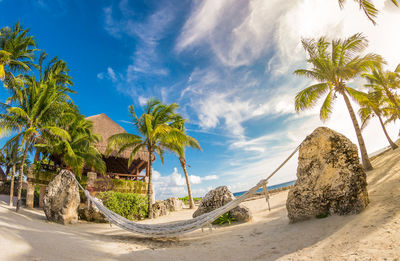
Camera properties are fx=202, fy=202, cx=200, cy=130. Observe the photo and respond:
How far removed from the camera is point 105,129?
44.8 feet

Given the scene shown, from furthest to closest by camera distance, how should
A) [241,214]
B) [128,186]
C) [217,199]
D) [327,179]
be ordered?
1. [128,186]
2. [217,199]
3. [241,214]
4. [327,179]

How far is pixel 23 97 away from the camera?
7.64 meters

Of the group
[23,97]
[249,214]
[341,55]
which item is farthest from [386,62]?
[23,97]

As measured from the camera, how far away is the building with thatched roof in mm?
12358

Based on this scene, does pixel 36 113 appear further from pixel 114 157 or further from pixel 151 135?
pixel 114 157

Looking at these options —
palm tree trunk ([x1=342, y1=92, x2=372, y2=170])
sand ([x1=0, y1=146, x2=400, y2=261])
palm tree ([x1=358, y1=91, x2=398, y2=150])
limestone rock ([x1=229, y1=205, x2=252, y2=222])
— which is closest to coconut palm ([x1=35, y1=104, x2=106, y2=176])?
sand ([x1=0, y1=146, x2=400, y2=261])

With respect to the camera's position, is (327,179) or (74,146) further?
(74,146)

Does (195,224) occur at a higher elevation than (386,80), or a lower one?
lower

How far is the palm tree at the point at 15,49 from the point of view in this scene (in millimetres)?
8687

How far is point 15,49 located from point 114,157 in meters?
6.94

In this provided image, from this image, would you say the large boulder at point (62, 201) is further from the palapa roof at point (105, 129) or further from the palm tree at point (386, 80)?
the palm tree at point (386, 80)

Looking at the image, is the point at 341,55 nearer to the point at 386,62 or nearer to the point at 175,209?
the point at 386,62

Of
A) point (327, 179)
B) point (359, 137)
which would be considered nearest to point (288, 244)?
point (327, 179)

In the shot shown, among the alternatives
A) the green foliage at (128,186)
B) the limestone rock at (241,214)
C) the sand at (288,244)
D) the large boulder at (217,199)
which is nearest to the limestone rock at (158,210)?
the green foliage at (128,186)
